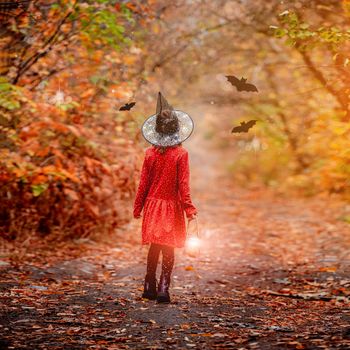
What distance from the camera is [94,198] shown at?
10039 millimetres

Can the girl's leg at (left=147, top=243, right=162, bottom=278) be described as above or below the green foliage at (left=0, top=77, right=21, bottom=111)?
below

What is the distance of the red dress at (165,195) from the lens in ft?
20.2

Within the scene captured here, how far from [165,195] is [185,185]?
0.95 ft

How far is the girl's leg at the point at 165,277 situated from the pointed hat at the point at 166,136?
1198mm

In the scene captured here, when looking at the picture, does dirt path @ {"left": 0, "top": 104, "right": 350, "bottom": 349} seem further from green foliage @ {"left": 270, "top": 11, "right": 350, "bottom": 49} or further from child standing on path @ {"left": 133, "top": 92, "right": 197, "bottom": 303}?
green foliage @ {"left": 270, "top": 11, "right": 350, "bottom": 49}

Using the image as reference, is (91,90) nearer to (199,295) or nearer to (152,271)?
(152,271)

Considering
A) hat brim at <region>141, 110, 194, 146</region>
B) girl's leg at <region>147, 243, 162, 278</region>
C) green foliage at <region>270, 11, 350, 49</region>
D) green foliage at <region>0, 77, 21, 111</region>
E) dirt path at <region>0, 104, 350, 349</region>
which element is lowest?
dirt path at <region>0, 104, 350, 349</region>

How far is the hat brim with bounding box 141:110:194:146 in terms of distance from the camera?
20.3 ft

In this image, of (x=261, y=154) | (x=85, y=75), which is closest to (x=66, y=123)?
(x=85, y=75)

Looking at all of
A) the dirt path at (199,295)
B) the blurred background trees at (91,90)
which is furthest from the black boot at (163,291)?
the blurred background trees at (91,90)

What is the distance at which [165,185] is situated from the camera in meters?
6.23

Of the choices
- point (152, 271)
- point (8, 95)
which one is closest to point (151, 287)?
point (152, 271)

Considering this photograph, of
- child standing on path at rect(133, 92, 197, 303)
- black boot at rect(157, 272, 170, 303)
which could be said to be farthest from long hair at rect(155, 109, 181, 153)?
black boot at rect(157, 272, 170, 303)

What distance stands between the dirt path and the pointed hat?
71.8 inches
